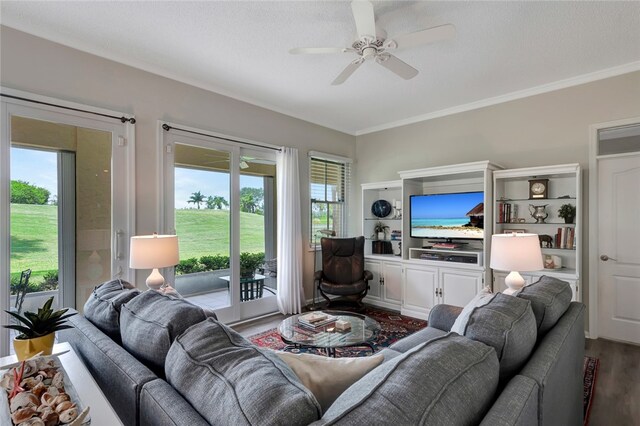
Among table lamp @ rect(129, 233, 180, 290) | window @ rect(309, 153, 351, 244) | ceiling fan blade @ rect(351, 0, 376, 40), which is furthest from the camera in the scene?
window @ rect(309, 153, 351, 244)

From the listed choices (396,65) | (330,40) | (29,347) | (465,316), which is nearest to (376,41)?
(396,65)

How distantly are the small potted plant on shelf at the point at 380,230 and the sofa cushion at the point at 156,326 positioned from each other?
4165 millimetres

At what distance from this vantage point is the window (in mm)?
5047

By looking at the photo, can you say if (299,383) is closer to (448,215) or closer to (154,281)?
(154,281)

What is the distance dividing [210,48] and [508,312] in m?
3.04

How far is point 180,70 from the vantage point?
11.2 feet

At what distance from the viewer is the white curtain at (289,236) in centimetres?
441

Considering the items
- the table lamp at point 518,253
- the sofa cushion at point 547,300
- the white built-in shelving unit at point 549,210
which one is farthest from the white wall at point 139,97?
the sofa cushion at point 547,300

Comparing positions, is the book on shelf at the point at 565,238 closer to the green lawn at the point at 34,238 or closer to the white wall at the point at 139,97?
the white wall at the point at 139,97

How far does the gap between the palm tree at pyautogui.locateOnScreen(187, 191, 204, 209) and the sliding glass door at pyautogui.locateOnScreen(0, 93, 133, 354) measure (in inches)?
26.2

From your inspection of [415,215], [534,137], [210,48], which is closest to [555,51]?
[534,137]

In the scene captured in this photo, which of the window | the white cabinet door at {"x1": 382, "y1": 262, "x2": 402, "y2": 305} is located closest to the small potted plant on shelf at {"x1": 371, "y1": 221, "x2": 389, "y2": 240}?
the window

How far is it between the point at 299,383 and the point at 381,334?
3.02 meters

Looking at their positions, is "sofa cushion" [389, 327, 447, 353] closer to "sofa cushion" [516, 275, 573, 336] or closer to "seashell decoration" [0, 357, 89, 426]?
"sofa cushion" [516, 275, 573, 336]
